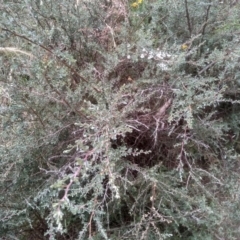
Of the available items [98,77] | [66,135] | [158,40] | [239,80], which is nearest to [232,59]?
[239,80]

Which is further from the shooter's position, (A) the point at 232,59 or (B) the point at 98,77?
(B) the point at 98,77

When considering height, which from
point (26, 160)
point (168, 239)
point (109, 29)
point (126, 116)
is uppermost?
point (109, 29)

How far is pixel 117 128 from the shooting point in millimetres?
1194

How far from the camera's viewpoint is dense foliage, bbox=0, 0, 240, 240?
1.29m

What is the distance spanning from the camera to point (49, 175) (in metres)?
1.38

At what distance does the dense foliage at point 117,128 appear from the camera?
1.29 m

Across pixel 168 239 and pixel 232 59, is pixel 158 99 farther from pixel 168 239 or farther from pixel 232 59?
pixel 168 239

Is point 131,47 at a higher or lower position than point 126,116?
higher

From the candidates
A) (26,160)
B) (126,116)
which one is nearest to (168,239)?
(126,116)

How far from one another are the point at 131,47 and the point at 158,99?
238mm

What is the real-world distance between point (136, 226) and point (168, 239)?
17 cm

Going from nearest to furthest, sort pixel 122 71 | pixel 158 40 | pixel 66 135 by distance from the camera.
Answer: pixel 66 135 → pixel 122 71 → pixel 158 40

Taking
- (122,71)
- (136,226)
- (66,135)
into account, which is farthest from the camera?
(122,71)

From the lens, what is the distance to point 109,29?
165 centimetres
